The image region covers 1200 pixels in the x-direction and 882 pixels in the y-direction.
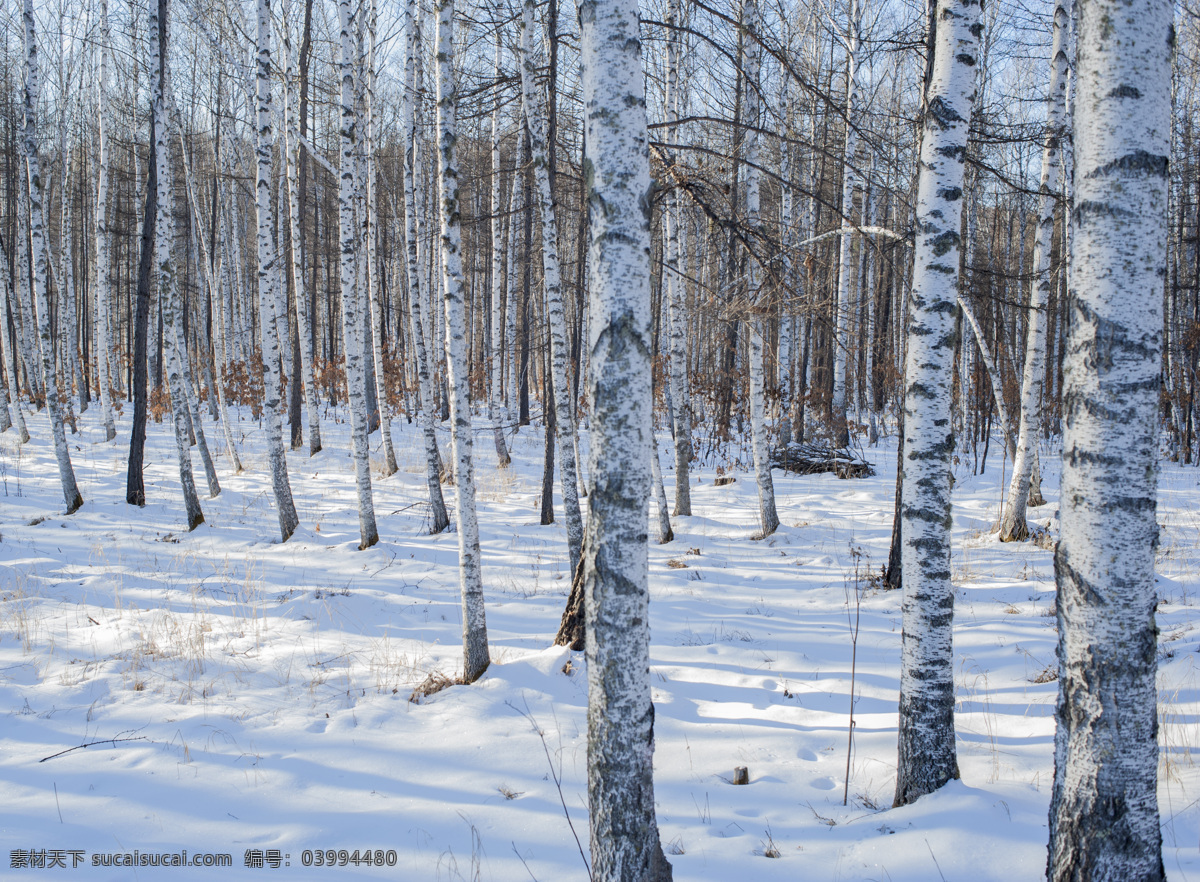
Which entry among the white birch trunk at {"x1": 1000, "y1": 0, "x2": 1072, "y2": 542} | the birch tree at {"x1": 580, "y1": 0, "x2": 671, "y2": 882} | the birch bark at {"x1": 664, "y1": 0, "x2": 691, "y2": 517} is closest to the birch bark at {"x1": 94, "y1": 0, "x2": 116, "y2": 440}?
the birch bark at {"x1": 664, "y1": 0, "x2": 691, "y2": 517}

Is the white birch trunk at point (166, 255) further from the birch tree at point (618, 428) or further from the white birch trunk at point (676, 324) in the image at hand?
the birch tree at point (618, 428)

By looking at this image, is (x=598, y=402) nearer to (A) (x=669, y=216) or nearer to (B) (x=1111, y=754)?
(B) (x=1111, y=754)

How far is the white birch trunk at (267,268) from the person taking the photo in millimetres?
8289

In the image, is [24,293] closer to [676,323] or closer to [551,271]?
[551,271]

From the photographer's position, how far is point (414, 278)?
1235 cm

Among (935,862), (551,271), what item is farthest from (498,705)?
(551,271)

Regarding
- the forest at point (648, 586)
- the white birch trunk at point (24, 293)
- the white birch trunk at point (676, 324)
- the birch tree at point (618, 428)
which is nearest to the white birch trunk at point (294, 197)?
the forest at point (648, 586)

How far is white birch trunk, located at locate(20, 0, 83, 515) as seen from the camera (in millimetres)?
9959

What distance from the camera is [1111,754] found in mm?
2170

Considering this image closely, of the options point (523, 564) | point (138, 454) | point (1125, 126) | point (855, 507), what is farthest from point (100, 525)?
point (1125, 126)

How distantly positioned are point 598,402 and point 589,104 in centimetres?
113

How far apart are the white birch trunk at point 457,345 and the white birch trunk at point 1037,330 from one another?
667 cm

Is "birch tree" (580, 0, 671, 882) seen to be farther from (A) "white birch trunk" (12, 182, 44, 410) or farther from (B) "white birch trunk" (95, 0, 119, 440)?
(A) "white birch trunk" (12, 182, 44, 410)

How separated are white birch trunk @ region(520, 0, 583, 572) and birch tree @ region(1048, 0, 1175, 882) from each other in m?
4.98
